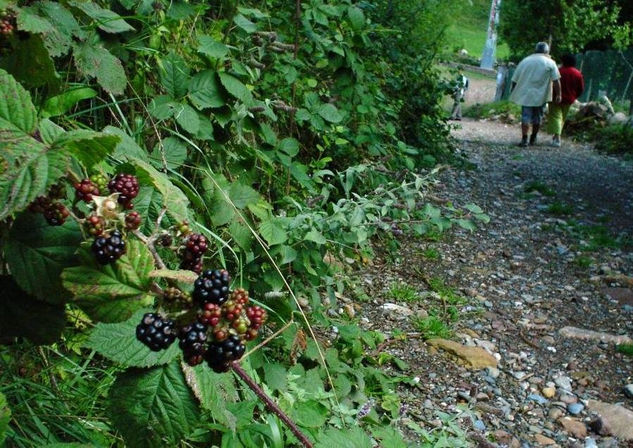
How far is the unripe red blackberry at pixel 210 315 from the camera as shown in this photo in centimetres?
92

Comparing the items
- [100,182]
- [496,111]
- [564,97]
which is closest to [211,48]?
[100,182]

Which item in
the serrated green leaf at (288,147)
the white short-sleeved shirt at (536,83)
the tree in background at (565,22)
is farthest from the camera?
the tree in background at (565,22)

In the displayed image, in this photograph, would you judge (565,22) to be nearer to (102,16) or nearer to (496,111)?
(496,111)

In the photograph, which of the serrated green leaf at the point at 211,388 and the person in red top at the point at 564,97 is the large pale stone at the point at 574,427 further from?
the person in red top at the point at 564,97

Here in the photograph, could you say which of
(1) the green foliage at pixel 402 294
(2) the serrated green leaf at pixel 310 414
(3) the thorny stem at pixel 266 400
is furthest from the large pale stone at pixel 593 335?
(3) the thorny stem at pixel 266 400

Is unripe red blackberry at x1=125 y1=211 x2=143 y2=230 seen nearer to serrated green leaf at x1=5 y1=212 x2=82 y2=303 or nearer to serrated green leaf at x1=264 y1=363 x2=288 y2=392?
serrated green leaf at x1=5 y1=212 x2=82 y2=303

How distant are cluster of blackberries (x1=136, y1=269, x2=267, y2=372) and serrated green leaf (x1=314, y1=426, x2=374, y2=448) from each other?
2.48 ft

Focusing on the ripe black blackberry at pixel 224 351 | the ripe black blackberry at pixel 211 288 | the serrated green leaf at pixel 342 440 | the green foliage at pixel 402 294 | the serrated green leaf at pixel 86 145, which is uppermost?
the serrated green leaf at pixel 86 145

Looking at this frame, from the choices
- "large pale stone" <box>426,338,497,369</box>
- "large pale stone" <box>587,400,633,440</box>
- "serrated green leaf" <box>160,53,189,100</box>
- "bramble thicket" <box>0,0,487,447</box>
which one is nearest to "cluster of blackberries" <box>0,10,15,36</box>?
"bramble thicket" <box>0,0,487,447</box>

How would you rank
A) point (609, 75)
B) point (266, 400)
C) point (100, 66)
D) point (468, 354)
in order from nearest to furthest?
point (266, 400)
point (100, 66)
point (468, 354)
point (609, 75)

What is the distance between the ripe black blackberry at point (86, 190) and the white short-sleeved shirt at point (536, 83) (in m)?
11.8

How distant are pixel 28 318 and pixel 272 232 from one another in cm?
133

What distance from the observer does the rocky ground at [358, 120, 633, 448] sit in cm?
304

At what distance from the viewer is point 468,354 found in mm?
3459
